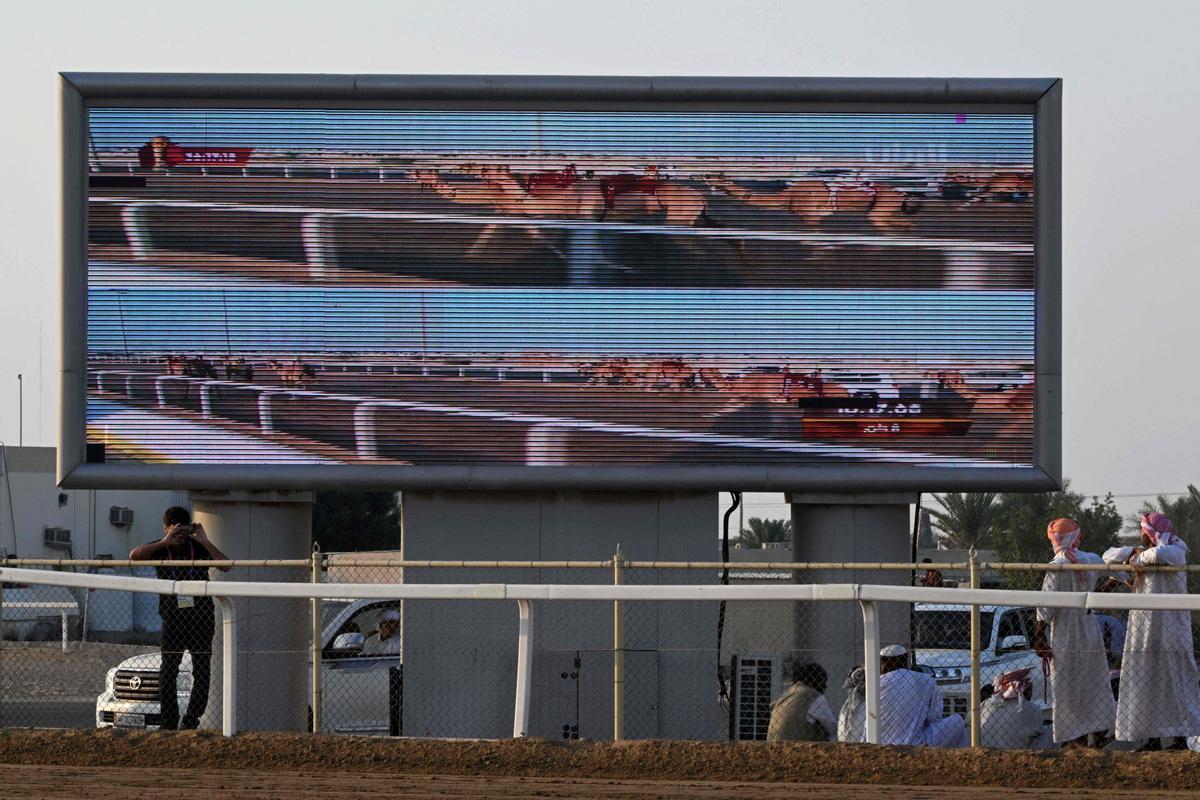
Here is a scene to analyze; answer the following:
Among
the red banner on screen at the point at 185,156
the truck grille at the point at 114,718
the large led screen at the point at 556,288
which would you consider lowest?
the truck grille at the point at 114,718

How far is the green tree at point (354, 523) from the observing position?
58.9m

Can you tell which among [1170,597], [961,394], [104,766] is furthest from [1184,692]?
[104,766]

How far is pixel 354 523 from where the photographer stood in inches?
2349

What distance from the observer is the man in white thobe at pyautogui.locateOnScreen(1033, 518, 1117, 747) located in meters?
11.2

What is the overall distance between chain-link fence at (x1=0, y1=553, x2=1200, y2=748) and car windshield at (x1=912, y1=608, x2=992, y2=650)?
19 millimetres

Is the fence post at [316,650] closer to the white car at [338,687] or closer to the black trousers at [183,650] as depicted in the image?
the black trousers at [183,650]

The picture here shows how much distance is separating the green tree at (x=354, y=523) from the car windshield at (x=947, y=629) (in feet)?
143

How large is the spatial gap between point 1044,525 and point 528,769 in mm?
32537

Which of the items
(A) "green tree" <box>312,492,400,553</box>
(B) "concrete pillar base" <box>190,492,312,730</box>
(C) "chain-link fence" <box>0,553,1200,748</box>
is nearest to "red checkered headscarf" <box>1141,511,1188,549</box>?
(C) "chain-link fence" <box>0,553,1200,748</box>

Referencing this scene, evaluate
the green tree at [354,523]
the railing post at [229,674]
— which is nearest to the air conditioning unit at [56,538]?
the green tree at [354,523]

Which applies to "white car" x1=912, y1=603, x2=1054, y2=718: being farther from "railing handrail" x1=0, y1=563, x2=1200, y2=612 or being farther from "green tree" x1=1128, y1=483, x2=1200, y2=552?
"green tree" x1=1128, y1=483, x2=1200, y2=552

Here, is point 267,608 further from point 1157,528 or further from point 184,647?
point 1157,528

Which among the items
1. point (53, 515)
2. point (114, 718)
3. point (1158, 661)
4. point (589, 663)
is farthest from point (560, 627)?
point (53, 515)

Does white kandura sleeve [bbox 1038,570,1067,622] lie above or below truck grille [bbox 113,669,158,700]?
above
